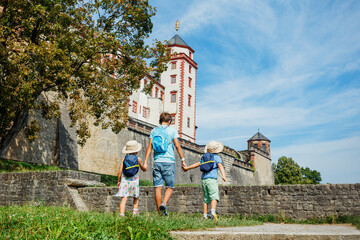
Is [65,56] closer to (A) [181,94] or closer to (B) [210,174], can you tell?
(B) [210,174]

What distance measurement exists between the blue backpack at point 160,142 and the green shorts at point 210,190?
56.4 inches

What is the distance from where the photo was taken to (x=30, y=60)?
577 inches

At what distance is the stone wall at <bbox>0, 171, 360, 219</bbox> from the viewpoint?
858 centimetres

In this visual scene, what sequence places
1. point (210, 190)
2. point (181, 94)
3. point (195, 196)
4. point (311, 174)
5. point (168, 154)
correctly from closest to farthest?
1. point (168, 154)
2. point (210, 190)
3. point (195, 196)
4. point (181, 94)
5. point (311, 174)

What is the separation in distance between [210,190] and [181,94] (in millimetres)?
49281

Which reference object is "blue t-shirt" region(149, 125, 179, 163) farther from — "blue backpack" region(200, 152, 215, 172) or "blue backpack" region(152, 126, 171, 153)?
"blue backpack" region(200, 152, 215, 172)

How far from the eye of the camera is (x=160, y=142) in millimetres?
6785

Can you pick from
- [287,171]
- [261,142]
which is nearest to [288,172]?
[287,171]

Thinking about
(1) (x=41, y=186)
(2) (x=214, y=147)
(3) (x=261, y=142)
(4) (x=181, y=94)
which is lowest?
(1) (x=41, y=186)

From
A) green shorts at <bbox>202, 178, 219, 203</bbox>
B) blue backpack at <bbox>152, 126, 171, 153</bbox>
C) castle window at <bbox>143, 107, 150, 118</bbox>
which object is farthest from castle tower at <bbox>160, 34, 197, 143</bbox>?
blue backpack at <bbox>152, 126, 171, 153</bbox>

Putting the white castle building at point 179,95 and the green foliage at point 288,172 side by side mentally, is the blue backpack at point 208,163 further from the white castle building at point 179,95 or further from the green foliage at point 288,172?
the green foliage at point 288,172

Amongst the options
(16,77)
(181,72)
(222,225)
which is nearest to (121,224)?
(222,225)

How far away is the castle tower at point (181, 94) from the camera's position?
55.8 metres

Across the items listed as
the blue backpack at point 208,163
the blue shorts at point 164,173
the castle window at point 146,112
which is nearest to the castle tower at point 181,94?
the castle window at point 146,112
